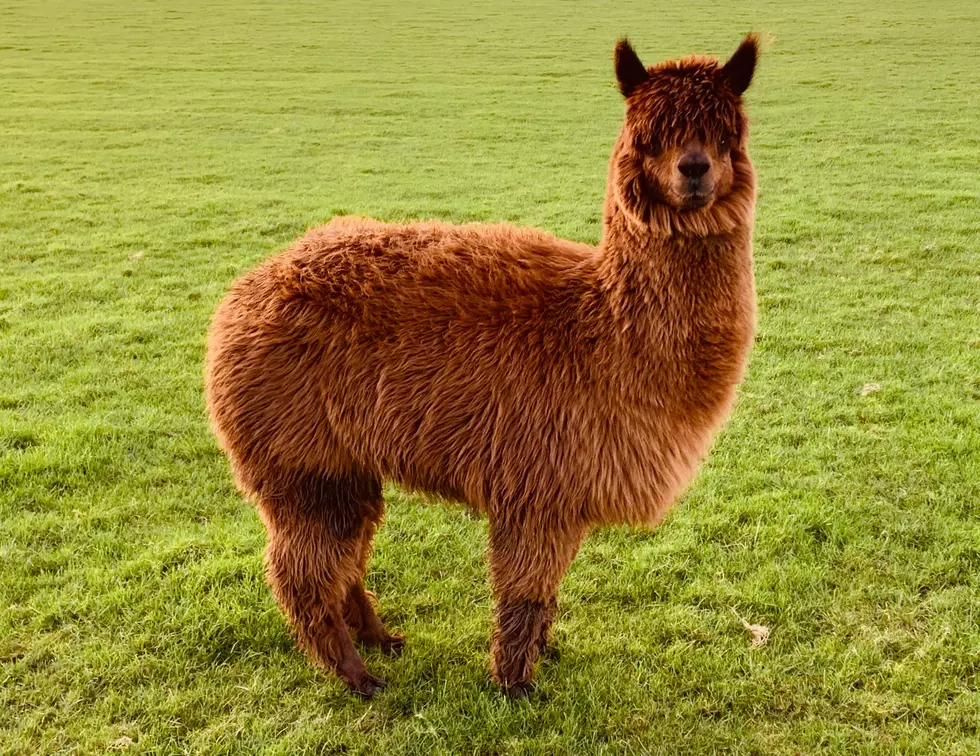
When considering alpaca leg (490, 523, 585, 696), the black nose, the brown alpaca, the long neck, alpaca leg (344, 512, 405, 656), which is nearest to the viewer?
the black nose

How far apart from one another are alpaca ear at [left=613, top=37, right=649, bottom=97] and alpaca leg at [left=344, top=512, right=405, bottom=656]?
2.05 m

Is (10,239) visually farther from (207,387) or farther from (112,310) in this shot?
(207,387)

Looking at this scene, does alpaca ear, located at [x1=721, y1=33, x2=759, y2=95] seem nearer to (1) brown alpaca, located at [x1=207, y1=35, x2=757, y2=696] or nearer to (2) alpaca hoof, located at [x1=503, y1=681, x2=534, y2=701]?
(1) brown alpaca, located at [x1=207, y1=35, x2=757, y2=696]

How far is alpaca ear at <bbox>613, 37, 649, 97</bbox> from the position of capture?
2.56 meters

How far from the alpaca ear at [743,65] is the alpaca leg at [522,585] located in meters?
1.60

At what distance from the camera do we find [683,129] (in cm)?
248

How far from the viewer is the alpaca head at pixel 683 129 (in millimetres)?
2477

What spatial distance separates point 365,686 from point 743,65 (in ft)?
8.84

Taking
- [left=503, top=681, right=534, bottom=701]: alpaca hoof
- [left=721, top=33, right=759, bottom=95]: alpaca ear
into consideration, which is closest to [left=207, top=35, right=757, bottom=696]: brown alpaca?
[left=721, top=33, right=759, bottom=95]: alpaca ear

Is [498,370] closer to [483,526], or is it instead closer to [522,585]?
[522,585]

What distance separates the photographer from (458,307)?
2.91m

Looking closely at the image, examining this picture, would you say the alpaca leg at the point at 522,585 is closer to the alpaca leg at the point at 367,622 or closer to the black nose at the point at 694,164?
the alpaca leg at the point at 367,622

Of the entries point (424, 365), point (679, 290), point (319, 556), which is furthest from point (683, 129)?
point (319, 556)

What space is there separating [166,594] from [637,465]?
236cm
